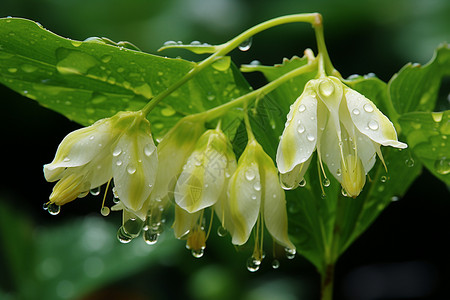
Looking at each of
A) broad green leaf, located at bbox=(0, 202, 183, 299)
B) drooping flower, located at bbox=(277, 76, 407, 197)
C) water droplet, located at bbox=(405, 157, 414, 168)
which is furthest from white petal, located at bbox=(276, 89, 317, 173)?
broad green leaf, located at bbox=(0, 202, 183, 299)

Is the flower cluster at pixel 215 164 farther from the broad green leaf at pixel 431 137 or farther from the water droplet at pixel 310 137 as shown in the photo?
the broad green leaf at pixel 431 137

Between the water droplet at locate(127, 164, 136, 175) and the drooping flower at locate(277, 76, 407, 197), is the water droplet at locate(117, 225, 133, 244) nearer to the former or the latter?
the water droplet at locate(127, 164, 136, 175)

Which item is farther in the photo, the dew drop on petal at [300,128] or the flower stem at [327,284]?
the flower stem at [327,284]

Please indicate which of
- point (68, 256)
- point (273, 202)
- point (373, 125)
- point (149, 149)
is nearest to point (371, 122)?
point (373, 125)

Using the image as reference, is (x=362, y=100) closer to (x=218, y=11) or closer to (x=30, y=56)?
(x=30, y=56)

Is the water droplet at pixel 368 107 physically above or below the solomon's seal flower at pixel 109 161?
above

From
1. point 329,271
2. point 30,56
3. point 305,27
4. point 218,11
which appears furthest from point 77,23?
point 329,271

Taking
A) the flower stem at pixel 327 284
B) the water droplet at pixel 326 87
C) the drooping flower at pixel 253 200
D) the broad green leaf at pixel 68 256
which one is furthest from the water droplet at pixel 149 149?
the broad green leaf at pixel 68 256
